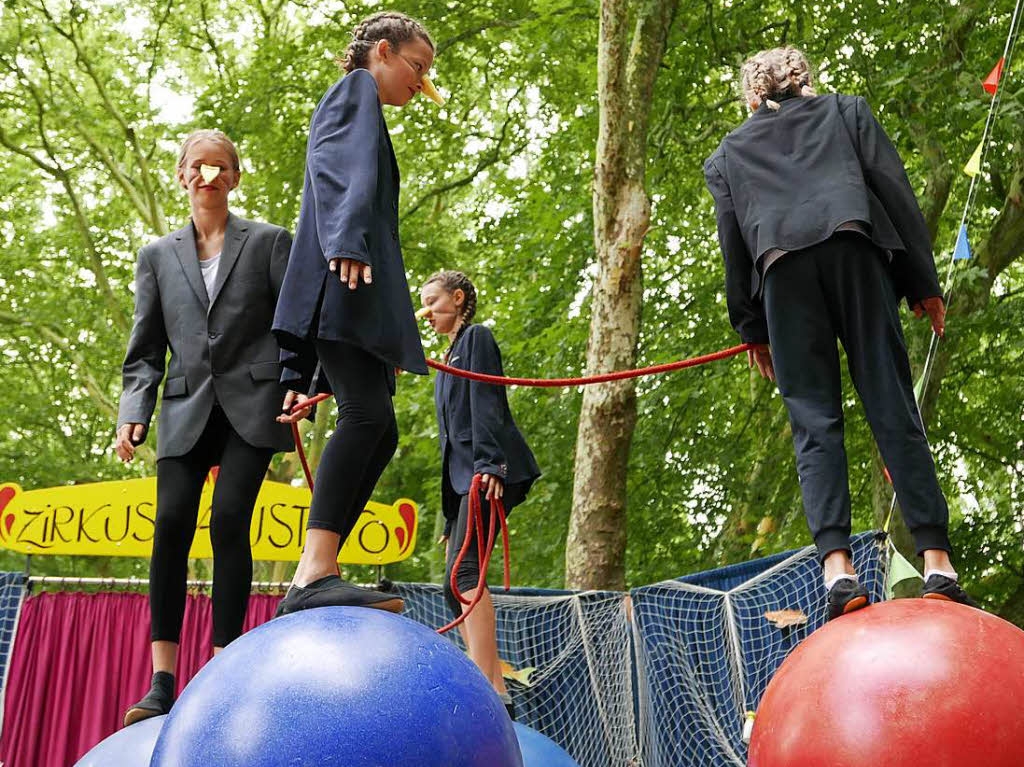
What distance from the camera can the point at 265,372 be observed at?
3908 millimetres

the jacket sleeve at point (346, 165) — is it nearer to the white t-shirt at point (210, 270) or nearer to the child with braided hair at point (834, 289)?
the white t-shirt at point (210, 270)

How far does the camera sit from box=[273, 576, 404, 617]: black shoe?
10.3ft

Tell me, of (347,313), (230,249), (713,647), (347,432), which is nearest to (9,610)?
(230,249)

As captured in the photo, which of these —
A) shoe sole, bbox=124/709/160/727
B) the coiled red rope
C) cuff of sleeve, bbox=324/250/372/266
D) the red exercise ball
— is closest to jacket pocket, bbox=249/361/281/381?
the coiled red rope

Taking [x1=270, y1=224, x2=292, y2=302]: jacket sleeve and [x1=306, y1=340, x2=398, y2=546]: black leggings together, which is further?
[x1=270, y1=224, x2=292, y2=302]: jacket sleeve

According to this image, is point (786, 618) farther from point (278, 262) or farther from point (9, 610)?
point (9, 610)

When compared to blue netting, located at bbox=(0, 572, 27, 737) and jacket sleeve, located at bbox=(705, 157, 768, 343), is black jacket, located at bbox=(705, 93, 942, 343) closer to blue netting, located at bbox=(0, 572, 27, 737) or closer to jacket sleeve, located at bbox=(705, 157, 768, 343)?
jacket sleeve, located at bbox=(705, 157, 768, 343)

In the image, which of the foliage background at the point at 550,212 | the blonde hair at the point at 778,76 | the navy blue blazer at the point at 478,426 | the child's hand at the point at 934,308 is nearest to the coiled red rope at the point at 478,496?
the navy blue blazer at the point at 478,426

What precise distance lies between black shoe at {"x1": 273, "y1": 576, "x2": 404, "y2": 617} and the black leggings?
0.17 meters

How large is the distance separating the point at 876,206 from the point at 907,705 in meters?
1.62

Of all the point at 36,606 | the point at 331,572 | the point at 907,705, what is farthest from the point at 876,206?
the point at 36,606

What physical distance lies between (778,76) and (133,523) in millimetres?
5081

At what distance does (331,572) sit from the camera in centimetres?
329

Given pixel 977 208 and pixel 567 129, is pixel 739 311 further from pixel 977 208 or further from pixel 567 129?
pixel 567 129
